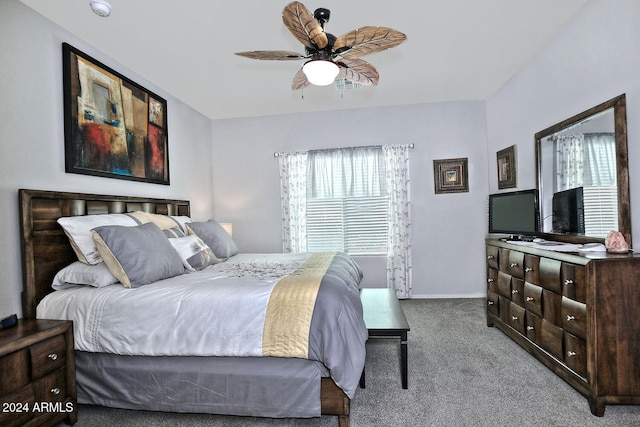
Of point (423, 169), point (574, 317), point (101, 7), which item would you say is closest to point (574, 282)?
point (574, 317)

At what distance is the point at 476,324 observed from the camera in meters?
3.38

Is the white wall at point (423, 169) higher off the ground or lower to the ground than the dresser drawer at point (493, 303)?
higher

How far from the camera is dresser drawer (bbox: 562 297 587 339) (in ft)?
6.42

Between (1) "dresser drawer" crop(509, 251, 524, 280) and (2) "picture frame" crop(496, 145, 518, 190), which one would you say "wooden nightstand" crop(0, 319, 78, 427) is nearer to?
(1) "dresser drawer" crop(509, 251, 524, 280)

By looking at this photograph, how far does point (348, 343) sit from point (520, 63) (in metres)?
3.36

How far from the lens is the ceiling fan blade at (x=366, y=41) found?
6.03 ft

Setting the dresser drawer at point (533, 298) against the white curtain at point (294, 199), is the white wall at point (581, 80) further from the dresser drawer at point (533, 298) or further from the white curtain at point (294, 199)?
the white curtain at point (294, 199)

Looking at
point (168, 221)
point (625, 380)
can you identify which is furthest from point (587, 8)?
point (168, 221)

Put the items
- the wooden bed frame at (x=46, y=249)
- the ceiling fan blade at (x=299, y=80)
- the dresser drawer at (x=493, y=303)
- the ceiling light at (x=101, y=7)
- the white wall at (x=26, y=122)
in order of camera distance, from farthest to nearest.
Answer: the dresser drawer at (x=493, y=303) → the ceiling fan blade at (x=299, y=80) → the ceiling light at (x=101, y=7) → the white wall at (x=26, y=122) → the wooden bed frame at (x=46, y=249)

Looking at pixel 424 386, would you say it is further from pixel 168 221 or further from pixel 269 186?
pixel 269 186

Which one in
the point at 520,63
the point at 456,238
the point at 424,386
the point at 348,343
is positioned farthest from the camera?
the point at 456,238

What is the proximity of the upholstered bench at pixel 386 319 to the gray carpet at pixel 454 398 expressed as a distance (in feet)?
0.66

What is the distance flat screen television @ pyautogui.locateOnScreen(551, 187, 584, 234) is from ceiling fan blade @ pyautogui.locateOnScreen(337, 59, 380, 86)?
1841 millimetres

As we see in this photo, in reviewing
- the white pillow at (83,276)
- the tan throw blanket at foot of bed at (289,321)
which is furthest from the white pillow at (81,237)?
the tan throw blanket at foot of bed at (289,321)
